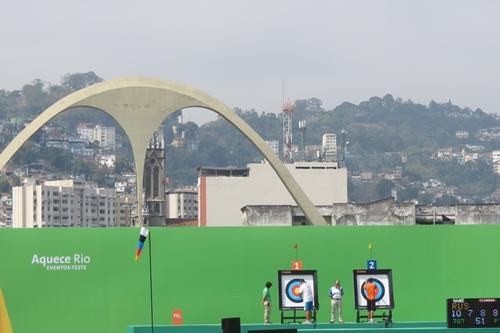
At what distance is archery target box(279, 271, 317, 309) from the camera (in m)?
26.7

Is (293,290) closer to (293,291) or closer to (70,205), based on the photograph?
(293,291)

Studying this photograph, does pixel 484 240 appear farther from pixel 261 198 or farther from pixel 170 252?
pixel 261 198

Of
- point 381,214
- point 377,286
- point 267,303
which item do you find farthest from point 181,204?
point 267,303

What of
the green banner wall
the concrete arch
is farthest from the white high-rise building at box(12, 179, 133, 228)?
the green banner wall

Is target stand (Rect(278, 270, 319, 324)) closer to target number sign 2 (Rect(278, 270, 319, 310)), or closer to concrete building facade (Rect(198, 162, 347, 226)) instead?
target number sign 2 (Rect(278, 270, 319, 310))

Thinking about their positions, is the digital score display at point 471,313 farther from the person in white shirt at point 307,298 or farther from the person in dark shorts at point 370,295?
the person in dark shorts at point 370,295

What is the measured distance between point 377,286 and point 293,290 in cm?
178

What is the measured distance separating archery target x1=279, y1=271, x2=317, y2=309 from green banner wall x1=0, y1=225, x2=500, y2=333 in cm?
132

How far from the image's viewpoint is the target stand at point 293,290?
26.6 m

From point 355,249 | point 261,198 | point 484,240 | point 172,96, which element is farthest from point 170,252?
point 261,198

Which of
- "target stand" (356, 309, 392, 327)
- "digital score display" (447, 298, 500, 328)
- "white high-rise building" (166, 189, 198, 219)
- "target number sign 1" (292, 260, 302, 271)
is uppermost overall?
"white high-rise building" (166, 189, 198, 219)

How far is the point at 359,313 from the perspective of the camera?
27.7 meters

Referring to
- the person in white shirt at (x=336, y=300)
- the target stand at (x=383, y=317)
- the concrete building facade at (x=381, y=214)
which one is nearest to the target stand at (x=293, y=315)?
the person in white shirt at (x=336, y=300)

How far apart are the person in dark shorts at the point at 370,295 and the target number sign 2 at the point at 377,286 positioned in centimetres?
5
